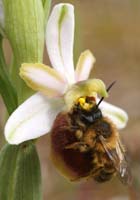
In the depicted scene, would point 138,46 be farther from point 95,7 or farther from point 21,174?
point 21,174

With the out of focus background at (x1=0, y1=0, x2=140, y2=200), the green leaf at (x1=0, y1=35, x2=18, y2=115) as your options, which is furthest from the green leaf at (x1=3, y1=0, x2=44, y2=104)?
the out of focus background at (x1=0, y1=0, x2=140, y2=200)

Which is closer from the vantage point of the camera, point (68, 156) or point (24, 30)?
point (68, 156)

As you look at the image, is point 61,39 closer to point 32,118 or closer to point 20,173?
point 32,118

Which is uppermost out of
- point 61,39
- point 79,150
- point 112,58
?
point 61,39

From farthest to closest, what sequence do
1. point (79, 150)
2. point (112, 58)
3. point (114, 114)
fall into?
point (112, 58) < point (114, 114) < point (79, 150)

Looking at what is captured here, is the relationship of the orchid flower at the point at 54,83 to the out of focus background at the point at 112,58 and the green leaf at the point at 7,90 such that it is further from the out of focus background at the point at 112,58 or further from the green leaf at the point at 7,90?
the out of focus background at the point at 112,58

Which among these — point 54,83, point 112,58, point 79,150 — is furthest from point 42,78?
point 112,58

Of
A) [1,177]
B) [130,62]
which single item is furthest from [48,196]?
[1,177]

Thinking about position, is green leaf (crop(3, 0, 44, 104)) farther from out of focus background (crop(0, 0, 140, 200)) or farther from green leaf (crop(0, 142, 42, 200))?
out of focus background (crop(0, 0, 140, 200))
